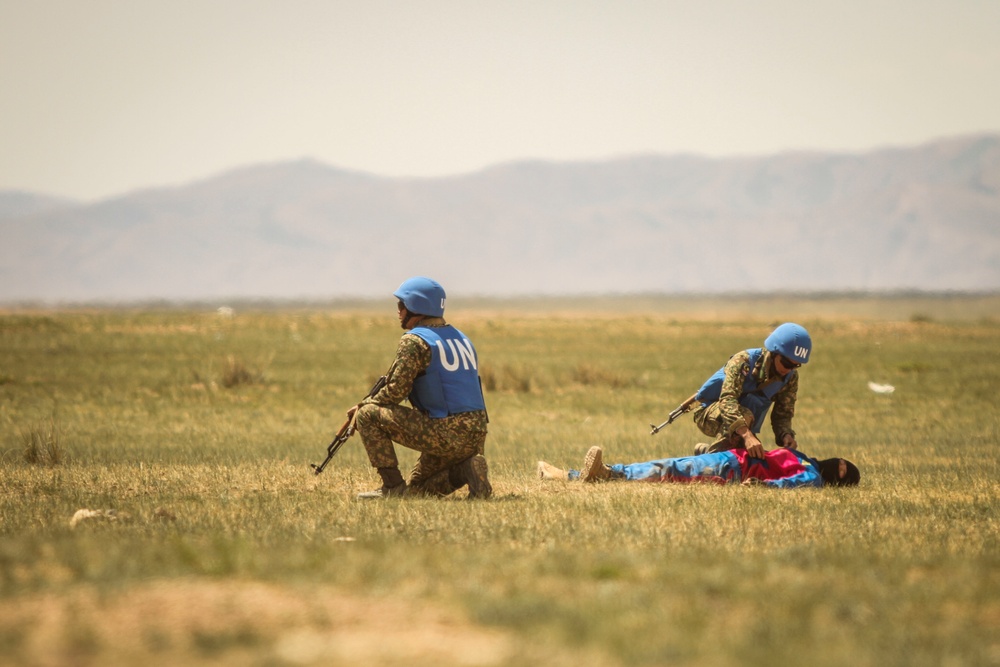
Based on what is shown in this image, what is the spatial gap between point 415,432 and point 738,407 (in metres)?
3.24

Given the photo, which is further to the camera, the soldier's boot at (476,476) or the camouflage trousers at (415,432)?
the soldier's boot at (476,476)

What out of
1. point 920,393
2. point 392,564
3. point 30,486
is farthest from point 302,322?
point 392,564

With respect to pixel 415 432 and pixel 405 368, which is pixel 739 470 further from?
pixel 405 368

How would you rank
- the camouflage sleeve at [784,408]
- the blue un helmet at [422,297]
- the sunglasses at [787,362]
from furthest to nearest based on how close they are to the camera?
the camouflage sleeve at [784,408] < the sunglasses at [787,362] < the blue un helmet at [422,297]

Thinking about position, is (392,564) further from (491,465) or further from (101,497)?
(491,465)

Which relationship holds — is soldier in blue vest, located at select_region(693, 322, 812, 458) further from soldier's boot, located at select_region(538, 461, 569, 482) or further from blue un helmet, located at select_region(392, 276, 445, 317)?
blue un helmet, located at select_region(392, 276, 445, 317)

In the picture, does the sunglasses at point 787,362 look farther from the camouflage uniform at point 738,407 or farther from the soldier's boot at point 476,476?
the soldier's boot at point 476,476

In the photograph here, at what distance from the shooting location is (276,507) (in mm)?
9562

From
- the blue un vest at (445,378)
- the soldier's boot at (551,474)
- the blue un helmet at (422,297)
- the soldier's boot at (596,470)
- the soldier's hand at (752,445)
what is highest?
the blue un helmet at (422,297)

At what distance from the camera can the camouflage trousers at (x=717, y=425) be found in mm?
11359

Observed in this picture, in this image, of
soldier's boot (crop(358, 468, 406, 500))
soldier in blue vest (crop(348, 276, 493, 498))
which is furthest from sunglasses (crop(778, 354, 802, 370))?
soldier's boot (crop(358, 468, 406, 500))

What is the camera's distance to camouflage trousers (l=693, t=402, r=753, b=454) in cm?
1136

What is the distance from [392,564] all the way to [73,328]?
45.9m

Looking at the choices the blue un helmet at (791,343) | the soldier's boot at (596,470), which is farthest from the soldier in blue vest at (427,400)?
the blue un helmet at (791,343)
